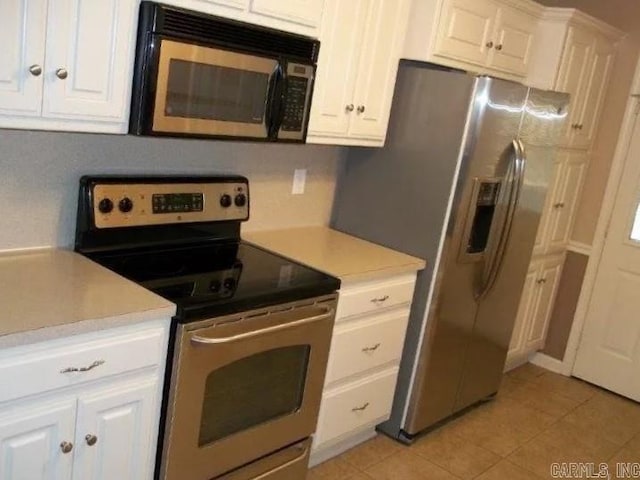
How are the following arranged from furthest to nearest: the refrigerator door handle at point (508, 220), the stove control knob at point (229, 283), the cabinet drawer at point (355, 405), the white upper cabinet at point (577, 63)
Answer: the white upper cabinet at point (577, 63) < the refrigerator door handle at point (508, 220) < the cabinet drawer at point (355, 405) < the stove control knob at point (229, 283)

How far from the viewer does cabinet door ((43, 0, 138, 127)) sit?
1721mm

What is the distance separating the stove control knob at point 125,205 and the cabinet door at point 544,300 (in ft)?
8.55

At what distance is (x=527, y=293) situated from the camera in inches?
153

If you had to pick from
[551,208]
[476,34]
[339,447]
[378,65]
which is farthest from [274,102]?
[551,208]

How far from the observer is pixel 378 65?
2.72 m

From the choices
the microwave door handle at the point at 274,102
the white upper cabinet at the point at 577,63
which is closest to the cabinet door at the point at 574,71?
the white upper cabinet at the point at 577,63

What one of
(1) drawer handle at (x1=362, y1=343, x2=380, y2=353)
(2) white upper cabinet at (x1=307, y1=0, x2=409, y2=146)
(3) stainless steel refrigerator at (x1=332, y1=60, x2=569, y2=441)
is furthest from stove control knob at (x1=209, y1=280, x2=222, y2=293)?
(3) stainless steel refrigerator at (x1=332, y1=60, x2=569, y2=441)

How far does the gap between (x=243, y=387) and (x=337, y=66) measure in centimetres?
126

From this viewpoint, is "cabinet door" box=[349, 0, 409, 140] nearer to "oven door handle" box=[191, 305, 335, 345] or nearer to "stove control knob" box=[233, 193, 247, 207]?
"stove control knob" box=[233, 193, 247, 207]

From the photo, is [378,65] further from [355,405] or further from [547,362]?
[547,362]

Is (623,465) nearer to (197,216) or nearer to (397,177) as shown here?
(397,177)

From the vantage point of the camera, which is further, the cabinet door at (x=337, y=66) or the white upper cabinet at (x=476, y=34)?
the white upper cabinet at (x=476, y=34)

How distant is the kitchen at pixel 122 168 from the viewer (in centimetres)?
Result: 205

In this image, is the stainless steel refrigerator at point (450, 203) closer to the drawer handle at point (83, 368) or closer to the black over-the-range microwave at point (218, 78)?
the black over-the-range microwave at point (218, 78)
